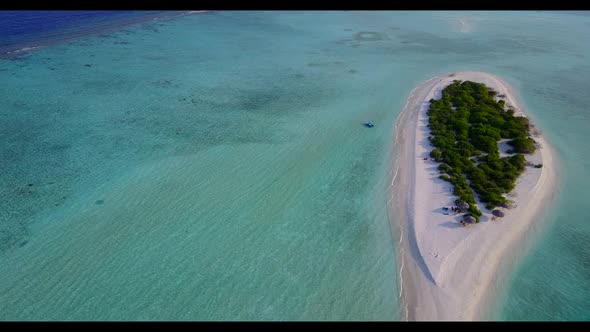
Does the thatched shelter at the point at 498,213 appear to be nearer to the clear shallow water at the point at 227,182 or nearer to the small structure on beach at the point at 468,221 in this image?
the small structure on beach at the point at 468,221

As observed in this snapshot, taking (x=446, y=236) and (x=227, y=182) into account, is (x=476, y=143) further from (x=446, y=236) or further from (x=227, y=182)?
(x=227, y=182)

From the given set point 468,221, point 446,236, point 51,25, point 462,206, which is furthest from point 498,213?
point 51,25

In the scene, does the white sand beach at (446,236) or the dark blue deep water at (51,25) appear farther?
the dark blue deep water at (51,25)

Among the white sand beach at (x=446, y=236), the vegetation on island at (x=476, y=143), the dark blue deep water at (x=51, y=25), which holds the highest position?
the dark blue deep water at (x=51, y=25)

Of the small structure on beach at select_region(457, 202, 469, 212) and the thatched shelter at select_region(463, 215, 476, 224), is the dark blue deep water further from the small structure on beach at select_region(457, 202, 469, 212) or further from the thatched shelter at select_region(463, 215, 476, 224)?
the thatched shelter at select_region(463, 215, 476, 224)

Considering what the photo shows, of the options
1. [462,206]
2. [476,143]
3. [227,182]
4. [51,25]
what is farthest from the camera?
[51,25]

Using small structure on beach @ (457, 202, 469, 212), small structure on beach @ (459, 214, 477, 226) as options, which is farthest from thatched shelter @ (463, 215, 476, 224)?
small structure on beach @ (457, 202, 469, 212)

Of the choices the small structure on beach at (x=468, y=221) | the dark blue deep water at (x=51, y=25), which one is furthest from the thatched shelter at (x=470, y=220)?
the dark blue deep water at (x=51, y=25)
